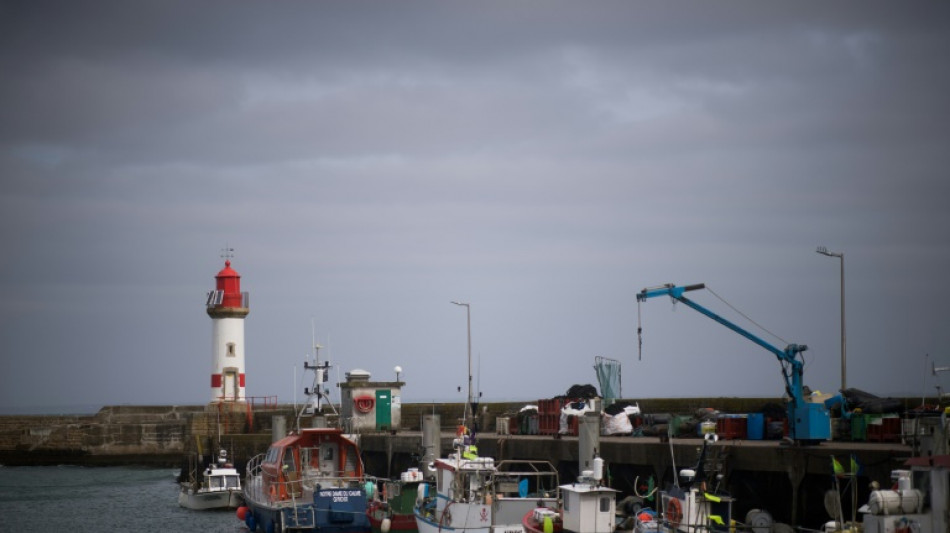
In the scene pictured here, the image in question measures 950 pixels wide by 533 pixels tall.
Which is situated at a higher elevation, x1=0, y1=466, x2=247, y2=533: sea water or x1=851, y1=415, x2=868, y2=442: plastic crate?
x1=851, y1=415, x2=868, y2=442: plastic crate

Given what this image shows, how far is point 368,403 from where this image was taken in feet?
168

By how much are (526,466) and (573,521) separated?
14.3 m

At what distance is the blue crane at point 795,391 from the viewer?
2930 cm

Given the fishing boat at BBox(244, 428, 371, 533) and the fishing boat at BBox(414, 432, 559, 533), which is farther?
the fishing boat at BBox(244, 428, 371, 533)

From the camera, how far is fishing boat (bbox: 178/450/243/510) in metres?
46.4

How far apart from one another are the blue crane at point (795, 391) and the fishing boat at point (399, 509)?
956cm

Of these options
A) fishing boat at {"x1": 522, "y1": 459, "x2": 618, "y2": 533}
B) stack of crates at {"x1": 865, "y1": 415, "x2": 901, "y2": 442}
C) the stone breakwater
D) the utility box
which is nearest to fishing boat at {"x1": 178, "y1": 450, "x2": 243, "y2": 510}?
the utility box

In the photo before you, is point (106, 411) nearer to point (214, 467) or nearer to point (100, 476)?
point (100, 476)

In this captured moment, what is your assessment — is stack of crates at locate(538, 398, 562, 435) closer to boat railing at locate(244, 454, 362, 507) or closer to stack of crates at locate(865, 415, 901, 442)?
boat railing at locate(244, 454, 362, 507)

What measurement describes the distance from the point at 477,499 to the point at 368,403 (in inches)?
901

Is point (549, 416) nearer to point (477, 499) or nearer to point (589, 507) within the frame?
point (477, 499)

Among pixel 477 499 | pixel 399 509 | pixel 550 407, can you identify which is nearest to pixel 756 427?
pixel 550 407

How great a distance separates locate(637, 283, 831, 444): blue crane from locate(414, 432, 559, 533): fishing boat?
20.8ft

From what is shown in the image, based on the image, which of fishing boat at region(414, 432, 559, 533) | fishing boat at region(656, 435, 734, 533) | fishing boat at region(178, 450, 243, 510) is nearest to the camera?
fishing boat at region(656, 435, 734, 533)
